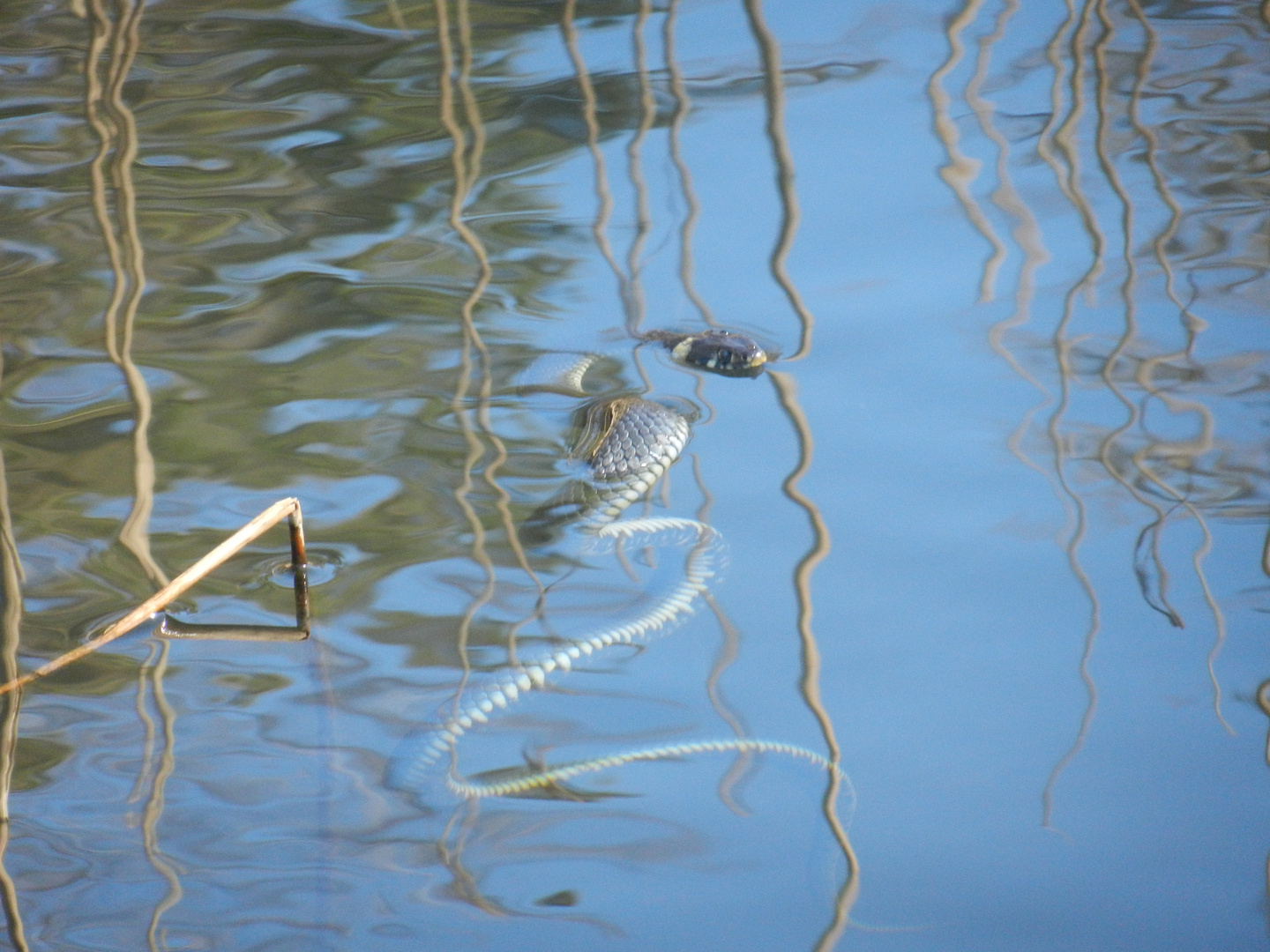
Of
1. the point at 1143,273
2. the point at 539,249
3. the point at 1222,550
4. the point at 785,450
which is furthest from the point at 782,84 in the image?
the point at 1222,550

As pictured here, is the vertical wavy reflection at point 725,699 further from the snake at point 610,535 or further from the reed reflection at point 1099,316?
the reed reflection at point 1099,316

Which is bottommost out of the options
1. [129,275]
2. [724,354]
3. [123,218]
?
[724,354]

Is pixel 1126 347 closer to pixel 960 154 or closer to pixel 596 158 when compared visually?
pixel 960 154

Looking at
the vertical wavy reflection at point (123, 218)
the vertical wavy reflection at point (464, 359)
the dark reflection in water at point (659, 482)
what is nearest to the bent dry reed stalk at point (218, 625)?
the dark reflection in water at point (659, 482)

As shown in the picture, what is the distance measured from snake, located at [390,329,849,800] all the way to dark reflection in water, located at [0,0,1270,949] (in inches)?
1.0

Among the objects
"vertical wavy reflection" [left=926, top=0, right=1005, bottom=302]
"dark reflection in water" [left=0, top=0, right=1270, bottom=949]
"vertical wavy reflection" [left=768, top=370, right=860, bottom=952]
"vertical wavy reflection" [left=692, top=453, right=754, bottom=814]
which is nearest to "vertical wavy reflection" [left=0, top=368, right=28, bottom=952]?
"dark reflection in water" [left=0, top=0, right=1270, bottom=949]

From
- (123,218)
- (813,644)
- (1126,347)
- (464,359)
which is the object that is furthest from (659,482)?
(123,218)

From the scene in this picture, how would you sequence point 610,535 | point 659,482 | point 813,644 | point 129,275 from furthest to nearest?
point 129,275, point 659,482, point 610,535, point 813,644

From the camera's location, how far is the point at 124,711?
2404 mm

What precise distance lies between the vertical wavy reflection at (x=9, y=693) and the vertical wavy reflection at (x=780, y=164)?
2291mm

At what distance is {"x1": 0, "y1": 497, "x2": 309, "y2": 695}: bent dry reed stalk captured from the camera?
2174 mm

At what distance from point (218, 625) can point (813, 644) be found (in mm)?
1379

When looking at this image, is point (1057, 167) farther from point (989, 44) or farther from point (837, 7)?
point (837, 7)

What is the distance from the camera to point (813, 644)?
8.11 feet
